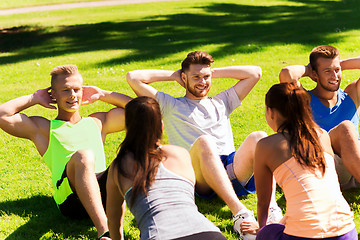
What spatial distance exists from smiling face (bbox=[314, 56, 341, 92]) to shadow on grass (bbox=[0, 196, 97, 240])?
112 inches

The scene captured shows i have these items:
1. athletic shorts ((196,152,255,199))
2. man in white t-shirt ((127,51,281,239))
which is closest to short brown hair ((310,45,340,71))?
man in white t-shirt ((127,51,281,239))

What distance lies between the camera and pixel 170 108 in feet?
17.9

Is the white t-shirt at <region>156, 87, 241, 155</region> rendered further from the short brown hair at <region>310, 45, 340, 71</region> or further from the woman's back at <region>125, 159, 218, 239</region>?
the woman's back at <region>125, 159, 218, 239</region>

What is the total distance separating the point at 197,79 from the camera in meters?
5.41

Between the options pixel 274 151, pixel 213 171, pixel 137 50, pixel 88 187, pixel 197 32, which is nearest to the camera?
pixel 274 151

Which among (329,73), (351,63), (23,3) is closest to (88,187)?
(329,73)

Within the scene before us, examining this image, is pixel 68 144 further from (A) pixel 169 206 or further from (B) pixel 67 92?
(A) pixel 169 206

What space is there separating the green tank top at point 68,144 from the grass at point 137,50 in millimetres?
531

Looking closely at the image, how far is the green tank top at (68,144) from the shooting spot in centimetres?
485

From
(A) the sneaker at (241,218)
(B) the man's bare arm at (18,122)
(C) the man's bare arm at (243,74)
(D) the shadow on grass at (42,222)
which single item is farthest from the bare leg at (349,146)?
(B) the man's bare arm at (18,122)

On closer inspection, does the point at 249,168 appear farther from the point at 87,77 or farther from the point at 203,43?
the point at 203,43

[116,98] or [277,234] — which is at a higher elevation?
[116,98]

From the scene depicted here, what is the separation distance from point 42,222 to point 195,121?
1854 millimetres

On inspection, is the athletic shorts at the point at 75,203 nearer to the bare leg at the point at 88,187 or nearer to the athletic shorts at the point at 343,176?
the bare leg at the point at 88,187
